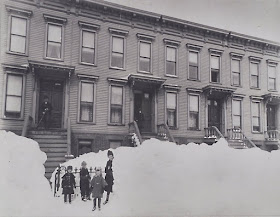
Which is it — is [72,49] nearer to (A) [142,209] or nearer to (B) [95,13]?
(B) [95,13]

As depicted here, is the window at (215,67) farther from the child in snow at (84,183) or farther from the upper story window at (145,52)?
the child in snow at (84,183)

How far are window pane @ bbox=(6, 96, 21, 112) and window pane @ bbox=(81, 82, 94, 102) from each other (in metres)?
2.55

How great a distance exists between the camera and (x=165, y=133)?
417 inches

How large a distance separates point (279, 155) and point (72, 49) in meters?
8.87

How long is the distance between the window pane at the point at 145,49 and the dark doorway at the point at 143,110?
184 cm

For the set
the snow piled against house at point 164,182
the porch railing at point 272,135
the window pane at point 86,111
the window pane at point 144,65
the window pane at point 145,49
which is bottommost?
the snow piled against house at point 164,182

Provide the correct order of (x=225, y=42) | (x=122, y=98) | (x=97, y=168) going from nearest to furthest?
(x=97, y=168), (x=122, y=98), (x=225, y=42)

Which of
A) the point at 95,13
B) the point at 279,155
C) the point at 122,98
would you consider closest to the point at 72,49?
the point at 95,13

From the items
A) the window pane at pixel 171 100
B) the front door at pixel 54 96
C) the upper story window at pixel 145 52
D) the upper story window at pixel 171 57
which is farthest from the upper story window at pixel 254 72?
the front door at pixel 54 96

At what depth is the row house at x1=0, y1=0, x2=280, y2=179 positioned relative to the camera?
10258 mm

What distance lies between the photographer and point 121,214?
6.85 m

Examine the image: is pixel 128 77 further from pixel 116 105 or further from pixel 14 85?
pixel 14 85

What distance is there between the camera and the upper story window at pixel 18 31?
9914 mm

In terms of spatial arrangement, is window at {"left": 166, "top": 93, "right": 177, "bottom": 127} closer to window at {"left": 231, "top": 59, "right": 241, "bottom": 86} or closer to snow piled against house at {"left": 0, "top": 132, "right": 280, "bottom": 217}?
snow piled against house at {"left": 0, "top": 132, "right": 280, "bottom": 217}
